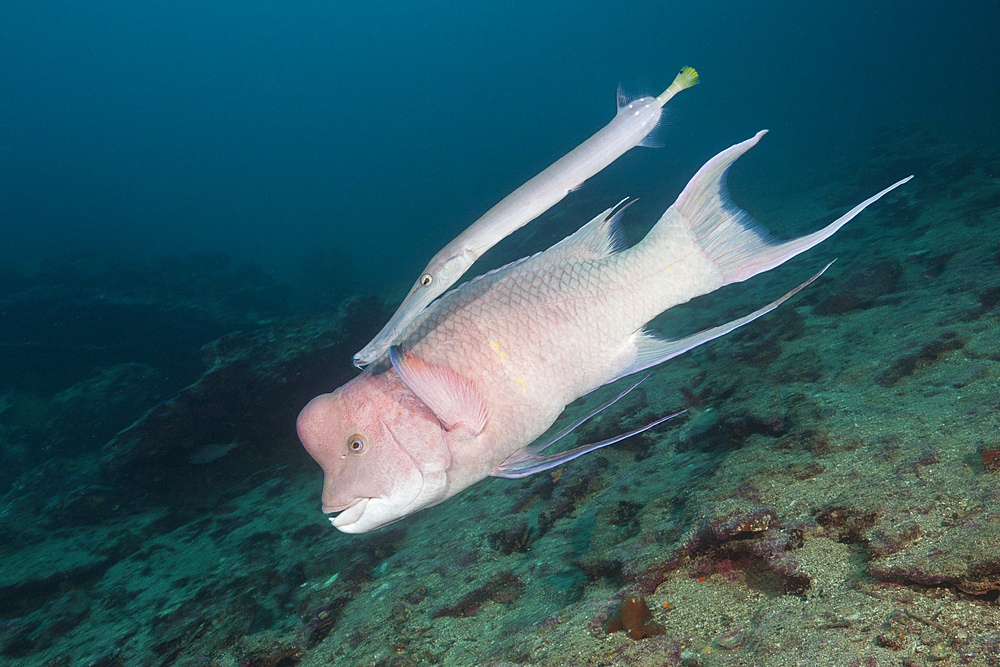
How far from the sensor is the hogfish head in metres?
1.71

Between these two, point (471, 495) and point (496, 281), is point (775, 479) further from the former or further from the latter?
point (471, 495)

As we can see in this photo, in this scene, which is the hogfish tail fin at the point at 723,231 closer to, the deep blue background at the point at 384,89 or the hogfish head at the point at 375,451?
the hogfish head at the point at 375,451

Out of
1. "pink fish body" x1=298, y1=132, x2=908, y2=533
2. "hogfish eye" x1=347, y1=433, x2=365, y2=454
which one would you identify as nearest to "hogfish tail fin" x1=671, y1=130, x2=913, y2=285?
"pink fish body" x1=298, y1=132, x2=908, y2=533

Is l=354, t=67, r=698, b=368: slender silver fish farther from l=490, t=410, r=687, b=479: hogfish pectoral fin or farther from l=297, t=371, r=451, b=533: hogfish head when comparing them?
l=490, t=410, r=687, b=479: hogfish pectoral fin

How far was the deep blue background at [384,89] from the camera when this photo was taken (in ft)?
211

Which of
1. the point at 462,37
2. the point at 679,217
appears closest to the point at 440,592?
the point at 679,217

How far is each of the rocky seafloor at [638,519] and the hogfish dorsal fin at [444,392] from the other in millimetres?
1038

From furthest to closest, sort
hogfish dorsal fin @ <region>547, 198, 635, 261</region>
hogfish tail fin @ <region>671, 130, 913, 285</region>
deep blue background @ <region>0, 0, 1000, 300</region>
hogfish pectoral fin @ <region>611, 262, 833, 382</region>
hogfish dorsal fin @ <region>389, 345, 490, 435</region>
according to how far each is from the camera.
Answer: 1. deep blue background @ <region>0, 0, 1000, 300</region>
2. hogfish dorsal fin @ <region>547, 198, 635, 261</region>
3. hogfish tail fin @ <region>671, 130, 913, 285</region>
4. hogfish pectoral fin @ <region>611, 262, 833, 382</region>
5. hogfish dorsal fin @ <region>389, 345, 490, 435</region>

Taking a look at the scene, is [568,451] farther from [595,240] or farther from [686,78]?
[686,78]

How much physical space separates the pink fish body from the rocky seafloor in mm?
884

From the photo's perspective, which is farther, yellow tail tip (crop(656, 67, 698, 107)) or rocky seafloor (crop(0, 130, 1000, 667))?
yellow tail tip (crop(656, 67, 698, 107))

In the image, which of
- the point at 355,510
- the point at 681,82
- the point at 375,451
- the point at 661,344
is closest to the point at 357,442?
the point at 375,451

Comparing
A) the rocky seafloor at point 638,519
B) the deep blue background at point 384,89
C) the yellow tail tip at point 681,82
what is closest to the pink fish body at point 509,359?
the yellow tail tip at point 681,82

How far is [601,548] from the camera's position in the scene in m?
2.44
